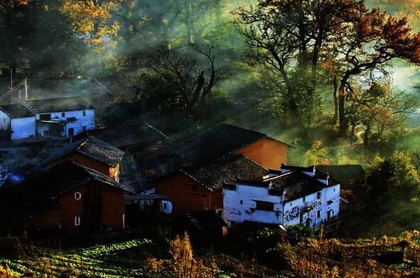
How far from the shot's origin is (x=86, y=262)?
17828 millimetres

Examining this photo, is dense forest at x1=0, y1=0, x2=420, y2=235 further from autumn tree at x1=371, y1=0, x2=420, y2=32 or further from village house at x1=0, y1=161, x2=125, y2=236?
village house at x1=0, y1=161, x2=125, y2=236

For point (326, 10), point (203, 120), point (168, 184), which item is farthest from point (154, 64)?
point (168, 184)

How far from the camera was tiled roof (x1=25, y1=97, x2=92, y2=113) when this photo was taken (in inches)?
1304

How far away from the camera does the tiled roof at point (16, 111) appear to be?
32.2 m

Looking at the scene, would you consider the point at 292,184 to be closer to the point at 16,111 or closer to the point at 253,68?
the point at 253,68

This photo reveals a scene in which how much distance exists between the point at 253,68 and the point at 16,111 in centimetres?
1173

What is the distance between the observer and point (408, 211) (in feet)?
75.8

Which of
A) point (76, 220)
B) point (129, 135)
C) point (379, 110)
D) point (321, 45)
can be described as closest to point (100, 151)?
point (129, 135)

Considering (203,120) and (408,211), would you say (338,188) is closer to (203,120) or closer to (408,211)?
(408,211)

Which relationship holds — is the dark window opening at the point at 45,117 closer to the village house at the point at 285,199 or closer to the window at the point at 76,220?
the window at the point at 76,220

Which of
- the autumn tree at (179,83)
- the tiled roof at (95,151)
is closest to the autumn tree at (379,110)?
the autumn tree at (179,83)

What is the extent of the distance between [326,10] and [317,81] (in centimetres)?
329

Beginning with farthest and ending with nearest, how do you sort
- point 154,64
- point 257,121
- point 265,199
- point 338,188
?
point 154,64 < point 257,121 < point 338,188 < point 265,199

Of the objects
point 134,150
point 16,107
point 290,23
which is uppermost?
point 290,23
